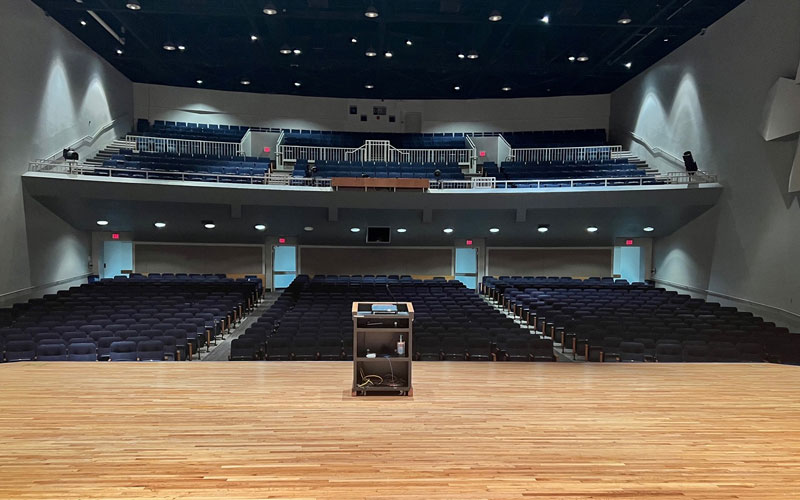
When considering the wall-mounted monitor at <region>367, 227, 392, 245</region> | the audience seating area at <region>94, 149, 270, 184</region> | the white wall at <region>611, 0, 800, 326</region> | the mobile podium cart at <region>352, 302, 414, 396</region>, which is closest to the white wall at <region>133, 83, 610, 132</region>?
the audience seating area at <region>94, 149, 270, 184</region>

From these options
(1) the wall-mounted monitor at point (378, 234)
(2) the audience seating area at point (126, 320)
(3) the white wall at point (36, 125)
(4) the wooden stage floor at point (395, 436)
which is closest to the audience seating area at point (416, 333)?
(2) the audience seating area at point (126, 320)

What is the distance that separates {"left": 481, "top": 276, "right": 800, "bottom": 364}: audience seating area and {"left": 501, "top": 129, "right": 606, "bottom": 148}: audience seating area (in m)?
8.17

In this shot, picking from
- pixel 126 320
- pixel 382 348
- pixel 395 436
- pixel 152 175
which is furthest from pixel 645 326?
pixel 152 175

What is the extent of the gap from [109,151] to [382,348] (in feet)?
54.8

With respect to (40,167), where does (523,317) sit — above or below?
below

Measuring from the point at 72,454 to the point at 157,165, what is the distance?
47.0 ft

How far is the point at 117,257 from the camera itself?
17.3 metres

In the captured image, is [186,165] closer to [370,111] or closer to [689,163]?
[370,111]

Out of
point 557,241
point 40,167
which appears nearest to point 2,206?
point 40,167

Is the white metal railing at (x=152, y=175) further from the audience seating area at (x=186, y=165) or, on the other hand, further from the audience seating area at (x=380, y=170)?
the audience seating area at (x=380, y=170)

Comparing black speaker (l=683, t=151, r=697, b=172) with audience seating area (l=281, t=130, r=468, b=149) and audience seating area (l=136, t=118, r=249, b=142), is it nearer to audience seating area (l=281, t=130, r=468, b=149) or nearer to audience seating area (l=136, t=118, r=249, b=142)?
audience seating area (l=281, t=130, r=468, b=149)

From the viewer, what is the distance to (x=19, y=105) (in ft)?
39.7

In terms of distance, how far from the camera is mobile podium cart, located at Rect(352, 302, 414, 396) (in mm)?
4742

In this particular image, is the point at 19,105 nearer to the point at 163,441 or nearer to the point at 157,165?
the point at 157,165
